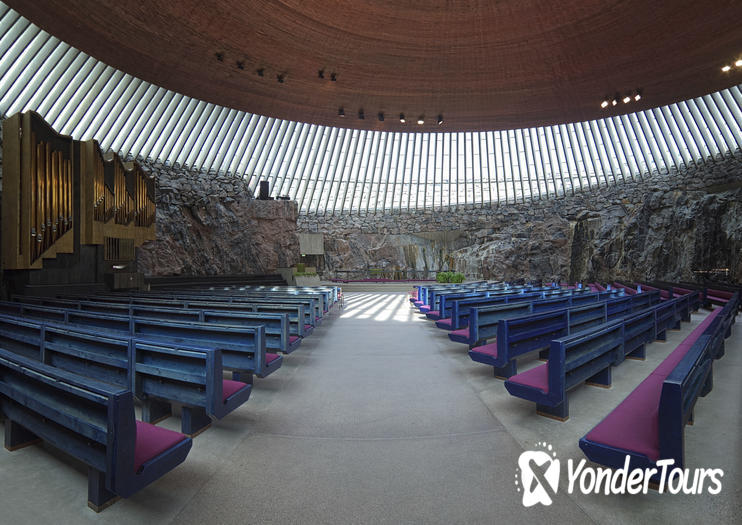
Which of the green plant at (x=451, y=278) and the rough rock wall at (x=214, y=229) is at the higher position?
the rough rock wall at (x=214, y=229)

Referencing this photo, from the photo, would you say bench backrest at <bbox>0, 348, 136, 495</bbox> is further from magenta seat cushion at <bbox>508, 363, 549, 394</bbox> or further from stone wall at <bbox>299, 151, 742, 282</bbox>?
stone wall at <bbox>299, 151, 742, 282</bbox>

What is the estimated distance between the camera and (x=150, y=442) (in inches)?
64.1

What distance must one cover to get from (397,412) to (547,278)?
18.8 m

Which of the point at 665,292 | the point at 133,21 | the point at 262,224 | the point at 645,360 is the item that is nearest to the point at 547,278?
the point at 665,292

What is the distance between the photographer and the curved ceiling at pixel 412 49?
7730 millimetres

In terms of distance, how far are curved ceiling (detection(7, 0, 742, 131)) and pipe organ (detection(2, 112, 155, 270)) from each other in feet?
10.2

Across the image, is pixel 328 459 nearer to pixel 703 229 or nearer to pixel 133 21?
pixel 133 21

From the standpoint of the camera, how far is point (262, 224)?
1717 cm

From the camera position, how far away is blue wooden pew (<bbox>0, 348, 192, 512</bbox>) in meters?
1.37

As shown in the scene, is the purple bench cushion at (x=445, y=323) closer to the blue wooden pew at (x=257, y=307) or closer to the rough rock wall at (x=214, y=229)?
the blue wooden pew at (x=257, y=307)

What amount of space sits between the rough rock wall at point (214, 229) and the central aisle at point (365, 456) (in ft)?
43.2

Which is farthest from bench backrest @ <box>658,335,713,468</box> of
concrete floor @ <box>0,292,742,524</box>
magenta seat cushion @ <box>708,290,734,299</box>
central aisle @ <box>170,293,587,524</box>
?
magenta seat cushion @ <box>708,290,734,299</box>

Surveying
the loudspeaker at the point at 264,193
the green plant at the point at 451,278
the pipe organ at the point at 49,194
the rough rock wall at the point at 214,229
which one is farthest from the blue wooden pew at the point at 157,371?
the loudspeaker at the point at 264,193

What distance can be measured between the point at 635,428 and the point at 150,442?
86.8 inches
